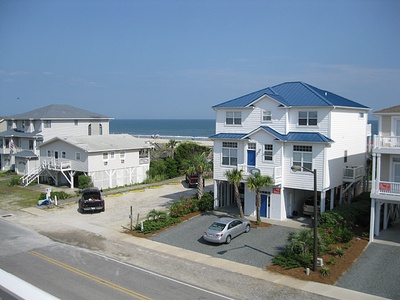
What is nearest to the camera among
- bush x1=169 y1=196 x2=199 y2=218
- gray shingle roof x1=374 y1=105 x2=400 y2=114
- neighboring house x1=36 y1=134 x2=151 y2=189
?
gray shingle roof x1=374 y1=105 x2=400 y2=114

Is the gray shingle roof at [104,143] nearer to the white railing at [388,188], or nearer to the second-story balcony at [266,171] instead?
the second-story balcony at [266,171]

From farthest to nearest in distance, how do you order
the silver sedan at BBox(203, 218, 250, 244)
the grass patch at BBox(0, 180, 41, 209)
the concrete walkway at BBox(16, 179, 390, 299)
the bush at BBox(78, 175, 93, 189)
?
the bush at BBox(78, 175, 93, 189), the grass patch at BBox(0, 180, 41, 209), the silver sedan at BBox(203, 218, 250, 244), the concrete walkway at BBox(16, 179, 390, 299)

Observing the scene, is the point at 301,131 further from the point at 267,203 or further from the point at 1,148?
the point at 1,148

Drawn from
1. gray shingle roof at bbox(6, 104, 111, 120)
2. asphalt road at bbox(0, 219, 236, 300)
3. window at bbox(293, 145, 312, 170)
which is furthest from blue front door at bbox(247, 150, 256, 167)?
gray shingle roof at bbox(6, 104, 111, 120)

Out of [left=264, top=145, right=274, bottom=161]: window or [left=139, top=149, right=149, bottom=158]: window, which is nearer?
[left=264, top=145, right=274, bottom=161]: window

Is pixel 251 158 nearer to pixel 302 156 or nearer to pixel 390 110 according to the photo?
pixel 302 156

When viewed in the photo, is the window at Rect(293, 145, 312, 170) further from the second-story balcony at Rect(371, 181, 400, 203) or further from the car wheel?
the car wheel

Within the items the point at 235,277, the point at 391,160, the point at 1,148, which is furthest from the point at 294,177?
the point at 1,148

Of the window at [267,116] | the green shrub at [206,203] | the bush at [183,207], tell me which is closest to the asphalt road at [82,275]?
the bush at [183,207]
